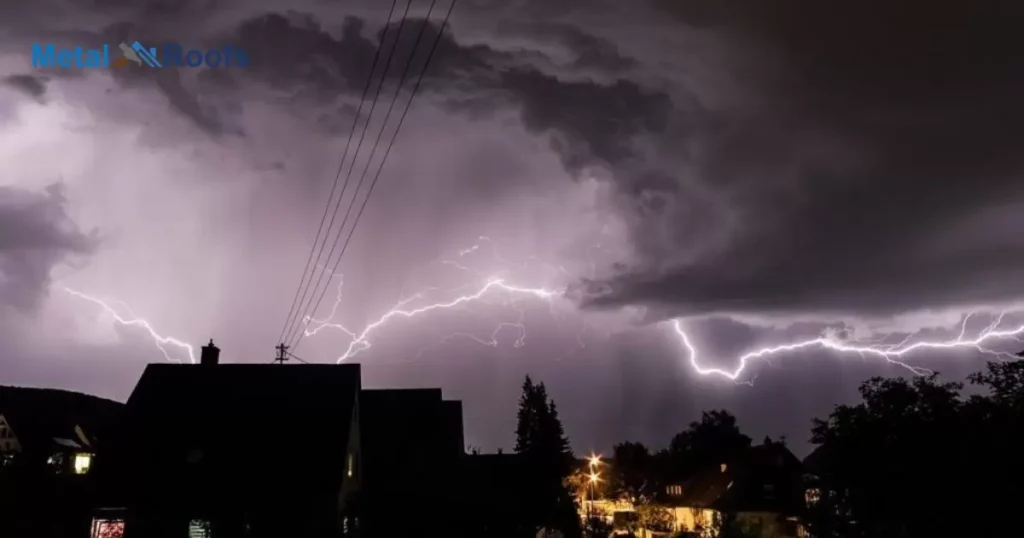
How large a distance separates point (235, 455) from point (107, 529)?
5283 mm

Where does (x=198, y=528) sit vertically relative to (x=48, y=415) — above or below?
below

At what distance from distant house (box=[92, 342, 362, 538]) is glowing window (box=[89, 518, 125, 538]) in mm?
38

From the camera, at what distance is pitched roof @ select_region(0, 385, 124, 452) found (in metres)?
49.8

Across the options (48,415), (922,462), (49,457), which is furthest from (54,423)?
(922,462)

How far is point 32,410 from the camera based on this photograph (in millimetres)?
52094

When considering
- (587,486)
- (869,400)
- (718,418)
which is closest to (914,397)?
(869,400)

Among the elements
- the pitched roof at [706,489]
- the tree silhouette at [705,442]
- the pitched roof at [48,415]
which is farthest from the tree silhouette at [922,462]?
the tree silhouette at [705,442]

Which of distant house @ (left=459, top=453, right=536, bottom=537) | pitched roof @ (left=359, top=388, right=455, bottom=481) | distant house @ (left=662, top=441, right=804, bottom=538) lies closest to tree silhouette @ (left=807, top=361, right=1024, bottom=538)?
distant house @ (left=459, top=453, right=536, bottom=537)

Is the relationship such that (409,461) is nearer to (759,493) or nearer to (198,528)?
(198,528)

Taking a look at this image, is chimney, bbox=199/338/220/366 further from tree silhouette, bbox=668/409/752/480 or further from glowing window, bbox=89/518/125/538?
tree silhouette, bbox=668/409/752/480

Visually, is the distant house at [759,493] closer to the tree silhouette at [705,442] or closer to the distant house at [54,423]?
the tree silhouette at [705,442]

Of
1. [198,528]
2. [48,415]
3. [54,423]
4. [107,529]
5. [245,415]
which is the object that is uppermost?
[48,415]

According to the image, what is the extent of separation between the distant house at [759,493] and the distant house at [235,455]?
24.0 m

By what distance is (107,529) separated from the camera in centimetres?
2658
